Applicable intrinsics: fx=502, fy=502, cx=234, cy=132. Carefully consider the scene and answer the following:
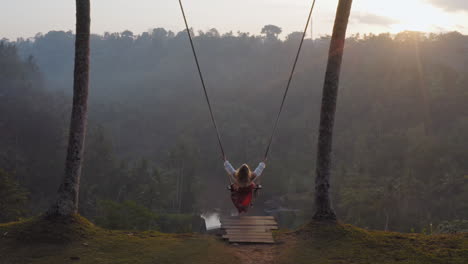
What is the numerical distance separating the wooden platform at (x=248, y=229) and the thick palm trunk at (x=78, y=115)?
7.26ft

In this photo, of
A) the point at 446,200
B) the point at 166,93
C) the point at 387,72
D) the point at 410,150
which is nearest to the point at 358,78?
the point at 387,72

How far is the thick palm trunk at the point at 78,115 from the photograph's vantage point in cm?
700

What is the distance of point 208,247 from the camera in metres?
6.72

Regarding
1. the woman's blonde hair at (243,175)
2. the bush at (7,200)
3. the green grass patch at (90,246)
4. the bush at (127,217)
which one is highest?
the woman's blonde hair at (243,175)

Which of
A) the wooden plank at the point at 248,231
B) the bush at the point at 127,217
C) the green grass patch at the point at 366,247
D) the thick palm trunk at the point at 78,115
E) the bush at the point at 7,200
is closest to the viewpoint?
the green grass patch at the point at 366,247

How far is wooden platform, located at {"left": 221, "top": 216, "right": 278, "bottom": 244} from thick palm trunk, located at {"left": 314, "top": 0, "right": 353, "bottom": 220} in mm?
771

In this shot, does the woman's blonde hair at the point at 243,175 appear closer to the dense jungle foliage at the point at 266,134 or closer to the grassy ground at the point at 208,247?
the grassy ground at the point at 208,247

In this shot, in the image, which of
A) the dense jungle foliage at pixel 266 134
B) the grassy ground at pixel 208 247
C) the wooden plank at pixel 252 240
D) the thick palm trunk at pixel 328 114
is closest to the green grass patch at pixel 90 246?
the grassy ground at pixel 208 247

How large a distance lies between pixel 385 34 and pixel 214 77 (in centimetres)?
4051

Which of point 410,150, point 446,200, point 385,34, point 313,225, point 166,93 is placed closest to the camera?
point 313,225

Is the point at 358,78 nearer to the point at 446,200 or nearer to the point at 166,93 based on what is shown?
the point at 446,200

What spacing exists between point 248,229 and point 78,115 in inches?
117

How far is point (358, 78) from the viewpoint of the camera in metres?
69.8

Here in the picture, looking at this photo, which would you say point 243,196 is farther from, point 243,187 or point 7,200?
point 7,200
